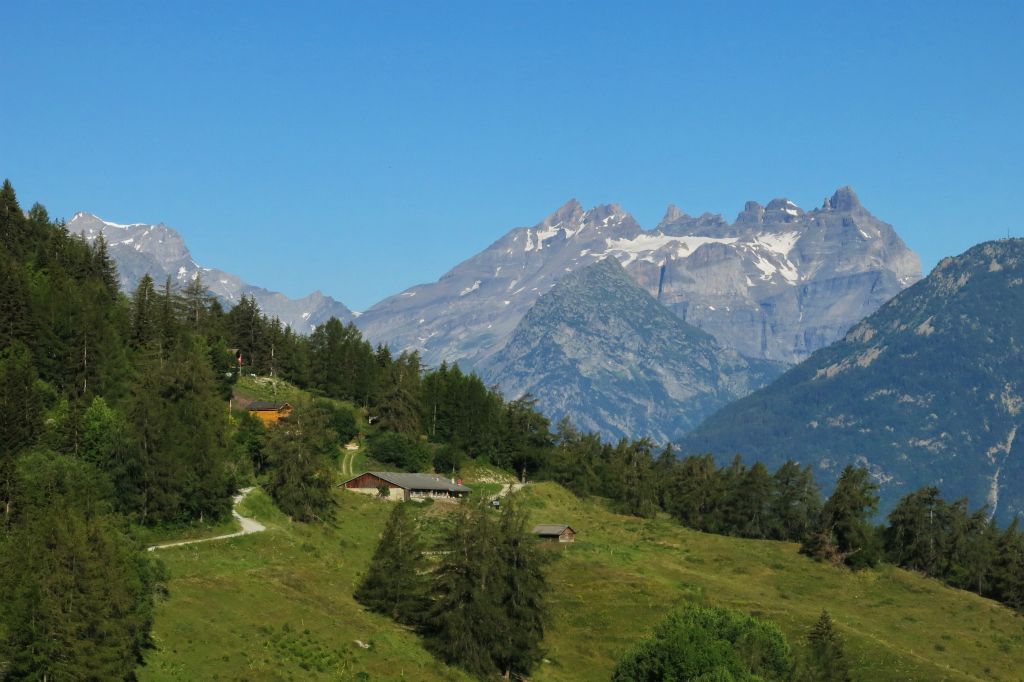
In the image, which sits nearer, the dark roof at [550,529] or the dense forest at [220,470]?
the dense forest at [220,470]

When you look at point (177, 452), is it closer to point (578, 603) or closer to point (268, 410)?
point (578, 603)

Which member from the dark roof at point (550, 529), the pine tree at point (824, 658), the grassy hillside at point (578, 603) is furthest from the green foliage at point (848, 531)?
the pine tree at point (824, 658)

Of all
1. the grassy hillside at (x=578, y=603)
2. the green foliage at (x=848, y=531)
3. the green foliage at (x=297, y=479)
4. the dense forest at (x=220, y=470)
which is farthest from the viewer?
the green foliage at (x=848, y=531)

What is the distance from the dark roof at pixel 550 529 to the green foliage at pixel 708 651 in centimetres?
4314

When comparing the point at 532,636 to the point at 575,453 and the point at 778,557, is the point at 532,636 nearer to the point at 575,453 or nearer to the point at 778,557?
the point at 778,557

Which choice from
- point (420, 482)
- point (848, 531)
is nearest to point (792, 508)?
point (848, 531)

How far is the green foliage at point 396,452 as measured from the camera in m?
151

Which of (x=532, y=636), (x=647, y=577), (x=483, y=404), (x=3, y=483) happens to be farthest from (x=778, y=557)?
(x=3, y=483)

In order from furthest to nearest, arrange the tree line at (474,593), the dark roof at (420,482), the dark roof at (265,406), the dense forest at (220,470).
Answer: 1. the dark roof at (265,406)
2. the dark roof at (420,482)
3. the tree line at (474,593)
4. the dense forest at (220,470)

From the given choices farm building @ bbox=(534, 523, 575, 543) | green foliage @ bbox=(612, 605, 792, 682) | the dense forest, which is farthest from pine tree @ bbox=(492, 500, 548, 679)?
farm building @ bbox=(534, 523, 575, 543)

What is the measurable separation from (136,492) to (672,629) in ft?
143

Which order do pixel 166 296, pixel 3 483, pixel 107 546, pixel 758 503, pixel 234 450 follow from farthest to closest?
pixel 758 503 → pixel 166 296 → pixel 234 450 → pixel 3 483 → pixel 107 546

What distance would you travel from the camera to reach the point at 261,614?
253 ft

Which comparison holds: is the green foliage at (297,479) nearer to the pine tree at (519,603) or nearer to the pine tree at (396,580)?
the pine tree at (396,580)
